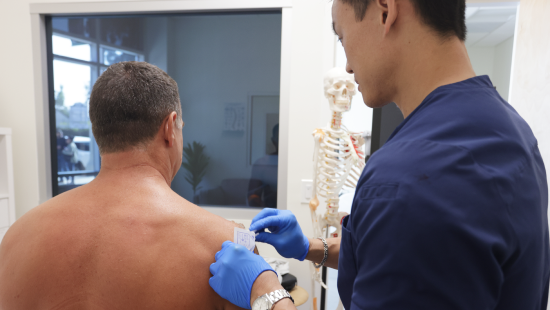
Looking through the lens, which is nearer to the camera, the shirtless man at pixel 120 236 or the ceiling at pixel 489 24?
the shirtless man at pixel 120 236

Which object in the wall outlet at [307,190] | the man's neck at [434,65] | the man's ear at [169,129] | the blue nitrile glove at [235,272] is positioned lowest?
the wall outlet at [307,190]

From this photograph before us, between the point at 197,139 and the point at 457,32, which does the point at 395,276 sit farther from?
the point at 197,139

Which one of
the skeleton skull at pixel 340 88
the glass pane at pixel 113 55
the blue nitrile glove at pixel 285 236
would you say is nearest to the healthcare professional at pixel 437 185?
the blue nitrile glove at pixel 285 236

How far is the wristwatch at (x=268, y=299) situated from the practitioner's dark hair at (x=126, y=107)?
51cm

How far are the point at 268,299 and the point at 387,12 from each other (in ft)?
2.21

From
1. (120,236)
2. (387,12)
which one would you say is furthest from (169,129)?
(387,12)

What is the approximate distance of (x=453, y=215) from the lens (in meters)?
0.47

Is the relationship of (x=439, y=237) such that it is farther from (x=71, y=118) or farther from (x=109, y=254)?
(x=71, y=118)

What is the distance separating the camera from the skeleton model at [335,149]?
1.84 m

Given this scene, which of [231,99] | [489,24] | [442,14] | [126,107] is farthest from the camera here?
[489,24]

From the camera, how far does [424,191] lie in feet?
1.57

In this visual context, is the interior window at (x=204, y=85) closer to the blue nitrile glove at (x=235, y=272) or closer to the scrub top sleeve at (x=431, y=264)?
the blue nitrile glove at (x=235, y=272)

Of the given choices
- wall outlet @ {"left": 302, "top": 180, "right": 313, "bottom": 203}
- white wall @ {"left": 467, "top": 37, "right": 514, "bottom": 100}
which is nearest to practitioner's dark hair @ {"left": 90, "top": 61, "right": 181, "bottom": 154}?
wall outlet @ {"left": 302, "top": 180, "right": 313, "bottom": 203}

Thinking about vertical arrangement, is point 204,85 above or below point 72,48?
below
